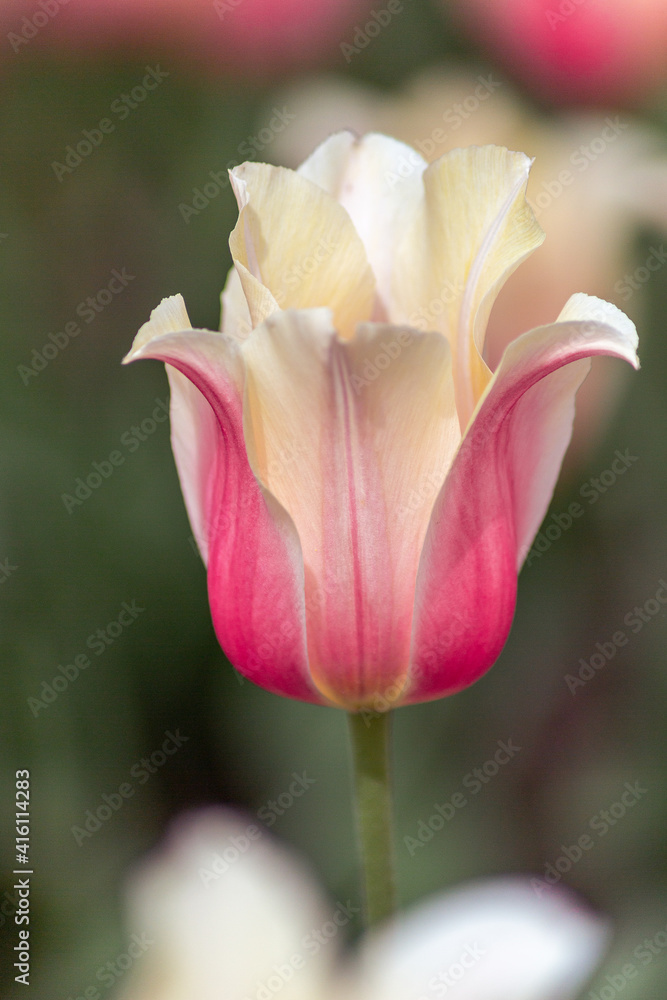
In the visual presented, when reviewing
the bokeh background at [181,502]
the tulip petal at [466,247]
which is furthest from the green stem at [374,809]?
the bokeh background at [181,502]

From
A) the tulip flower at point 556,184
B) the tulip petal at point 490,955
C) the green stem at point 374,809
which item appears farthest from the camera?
the tulip flower at point 556,184

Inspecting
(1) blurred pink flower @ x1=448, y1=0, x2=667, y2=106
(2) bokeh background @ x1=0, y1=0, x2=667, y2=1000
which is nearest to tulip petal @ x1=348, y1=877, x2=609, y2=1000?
(2) bokeh background @ x1=0, y1=0, x2=667, y2=1000

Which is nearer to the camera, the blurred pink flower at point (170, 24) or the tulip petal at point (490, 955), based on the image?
the tulip petal at point (490, 955)

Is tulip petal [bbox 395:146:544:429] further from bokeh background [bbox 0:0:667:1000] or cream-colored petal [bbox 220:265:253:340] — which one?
bokeh background [bbox 0:0:667:1000]

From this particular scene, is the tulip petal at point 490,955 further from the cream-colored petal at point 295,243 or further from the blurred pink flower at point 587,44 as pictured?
the blurred pink flower at point 587,44

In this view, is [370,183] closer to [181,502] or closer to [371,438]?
[371,438]

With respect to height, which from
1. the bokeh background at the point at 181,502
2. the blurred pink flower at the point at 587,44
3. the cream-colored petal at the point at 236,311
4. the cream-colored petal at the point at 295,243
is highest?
the cream-colored petal at the point at 295,243
